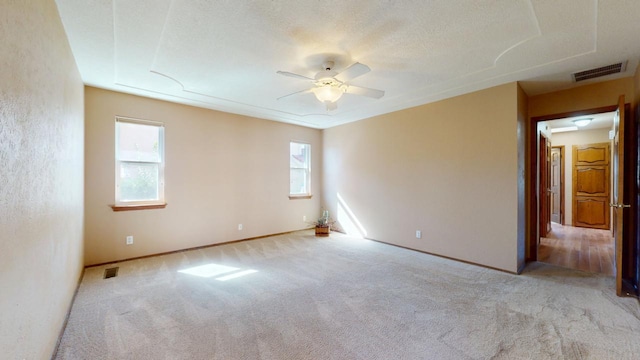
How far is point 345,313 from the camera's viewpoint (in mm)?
2438

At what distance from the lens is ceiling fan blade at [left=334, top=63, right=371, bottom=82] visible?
2375 mm

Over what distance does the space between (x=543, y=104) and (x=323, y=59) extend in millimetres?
3487

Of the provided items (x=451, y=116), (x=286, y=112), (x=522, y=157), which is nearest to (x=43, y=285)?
(x=286, y=112)

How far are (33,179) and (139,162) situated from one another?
2.84 meters

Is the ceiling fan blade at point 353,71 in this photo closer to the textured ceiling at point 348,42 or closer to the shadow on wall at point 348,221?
the textured ceiling at point 348,42

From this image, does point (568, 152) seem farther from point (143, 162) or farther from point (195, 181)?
point (143, 162)

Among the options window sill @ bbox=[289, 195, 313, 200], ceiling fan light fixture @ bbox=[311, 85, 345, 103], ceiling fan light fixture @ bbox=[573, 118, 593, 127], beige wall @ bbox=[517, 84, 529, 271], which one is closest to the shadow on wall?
window sill @ bbox=[289, 195, 313, 200]

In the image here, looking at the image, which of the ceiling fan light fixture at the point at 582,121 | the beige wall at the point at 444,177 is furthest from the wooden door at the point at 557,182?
the beige wall at the point at 444,177

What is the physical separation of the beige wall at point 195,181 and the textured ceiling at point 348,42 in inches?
23.5

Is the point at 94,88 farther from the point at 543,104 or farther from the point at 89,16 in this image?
the point at 543,104

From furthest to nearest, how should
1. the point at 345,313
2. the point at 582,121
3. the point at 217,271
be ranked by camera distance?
the point at 582,121 → the point at 217,271 → the point at 345,313

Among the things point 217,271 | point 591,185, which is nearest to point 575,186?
point 591,185

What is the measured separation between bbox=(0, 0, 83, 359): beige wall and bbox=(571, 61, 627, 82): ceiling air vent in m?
5.01

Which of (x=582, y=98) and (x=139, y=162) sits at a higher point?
(x=582, y=98)
